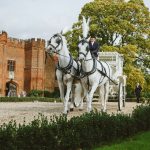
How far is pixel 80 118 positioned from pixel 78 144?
2.07 ft

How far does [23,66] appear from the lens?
59.2 metres

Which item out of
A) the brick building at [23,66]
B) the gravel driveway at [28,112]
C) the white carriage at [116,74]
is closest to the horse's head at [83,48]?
the gravel driveway at [28,112]

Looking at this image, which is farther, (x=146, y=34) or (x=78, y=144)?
(x=146, y=34)

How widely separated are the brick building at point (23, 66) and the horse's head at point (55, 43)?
42.8 m

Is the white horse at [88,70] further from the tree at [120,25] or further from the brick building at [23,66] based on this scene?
the brick building at [23,66]

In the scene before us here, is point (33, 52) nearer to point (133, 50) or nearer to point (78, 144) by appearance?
point (133, 50)

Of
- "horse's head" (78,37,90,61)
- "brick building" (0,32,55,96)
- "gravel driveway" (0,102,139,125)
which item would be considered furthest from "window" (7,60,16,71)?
"horse's head" (78,37,90,61)

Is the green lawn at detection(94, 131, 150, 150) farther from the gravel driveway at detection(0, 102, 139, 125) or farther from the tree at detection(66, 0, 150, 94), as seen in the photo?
the tree at detection(66, 0, 150, 94)

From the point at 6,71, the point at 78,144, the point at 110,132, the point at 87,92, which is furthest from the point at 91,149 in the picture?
the point at 6,71

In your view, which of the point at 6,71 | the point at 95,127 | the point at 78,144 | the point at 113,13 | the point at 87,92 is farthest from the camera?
the point at 6,71

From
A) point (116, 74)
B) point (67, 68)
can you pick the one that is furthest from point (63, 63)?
point (116, 74)

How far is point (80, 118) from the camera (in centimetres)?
923

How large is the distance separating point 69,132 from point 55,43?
15.1 ft

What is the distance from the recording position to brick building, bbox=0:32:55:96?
56125mm
